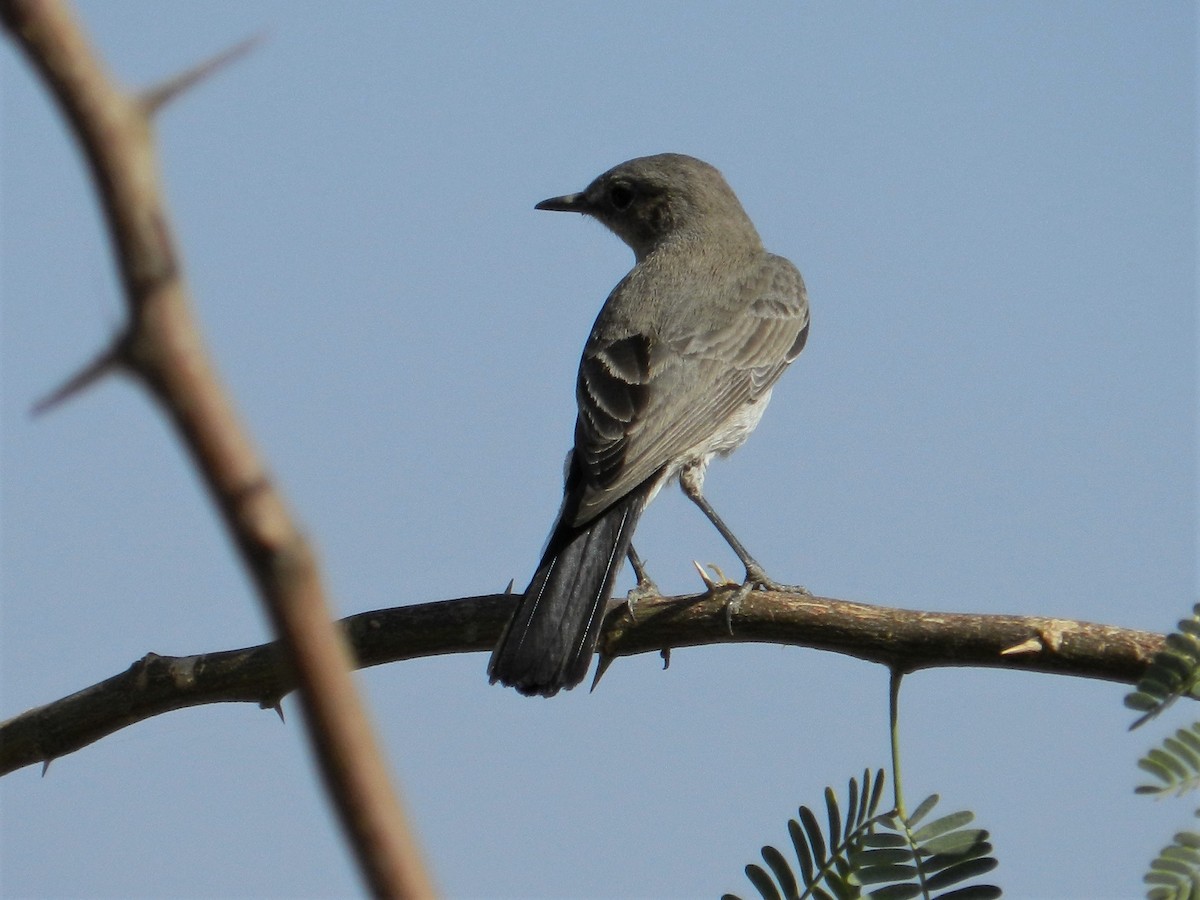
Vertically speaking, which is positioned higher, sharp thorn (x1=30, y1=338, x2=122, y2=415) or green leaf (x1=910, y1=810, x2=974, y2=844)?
sharp thorn (x1=30, y1=338, x2=122, y2=415)

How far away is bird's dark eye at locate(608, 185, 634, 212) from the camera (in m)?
8.70

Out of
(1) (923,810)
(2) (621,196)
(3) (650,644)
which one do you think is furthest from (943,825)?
(2) (621,196)

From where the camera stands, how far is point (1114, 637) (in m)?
3.49

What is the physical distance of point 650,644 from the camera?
4547 millimetres

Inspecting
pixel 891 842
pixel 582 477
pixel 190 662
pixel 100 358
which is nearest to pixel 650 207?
pixel 582 477

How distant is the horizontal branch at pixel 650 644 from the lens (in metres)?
3.52

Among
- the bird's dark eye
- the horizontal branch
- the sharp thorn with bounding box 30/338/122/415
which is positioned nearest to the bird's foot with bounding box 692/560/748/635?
the horizontal branch

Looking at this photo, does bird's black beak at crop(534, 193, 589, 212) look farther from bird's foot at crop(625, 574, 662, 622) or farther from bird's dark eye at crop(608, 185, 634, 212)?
bird's foot at crop(625, 574, 662, 622)

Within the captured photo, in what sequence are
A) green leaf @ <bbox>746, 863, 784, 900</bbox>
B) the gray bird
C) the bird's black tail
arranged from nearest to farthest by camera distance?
green leaf @ <bbox>746, 863, 784, 900</bbox>, the bird's black tail, the gray bird

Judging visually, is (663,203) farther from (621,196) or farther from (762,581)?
(762,581)

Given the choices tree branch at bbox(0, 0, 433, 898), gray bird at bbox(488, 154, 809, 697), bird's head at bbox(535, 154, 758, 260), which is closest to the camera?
tree branch at bbox(0, 0, 433, 898)

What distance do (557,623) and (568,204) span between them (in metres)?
4.93

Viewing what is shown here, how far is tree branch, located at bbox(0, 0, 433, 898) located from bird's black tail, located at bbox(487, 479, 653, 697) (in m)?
3.85

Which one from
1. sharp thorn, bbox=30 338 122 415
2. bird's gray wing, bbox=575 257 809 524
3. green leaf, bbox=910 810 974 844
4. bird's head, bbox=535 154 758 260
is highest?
bird's head, bbox=535 154 758 260
